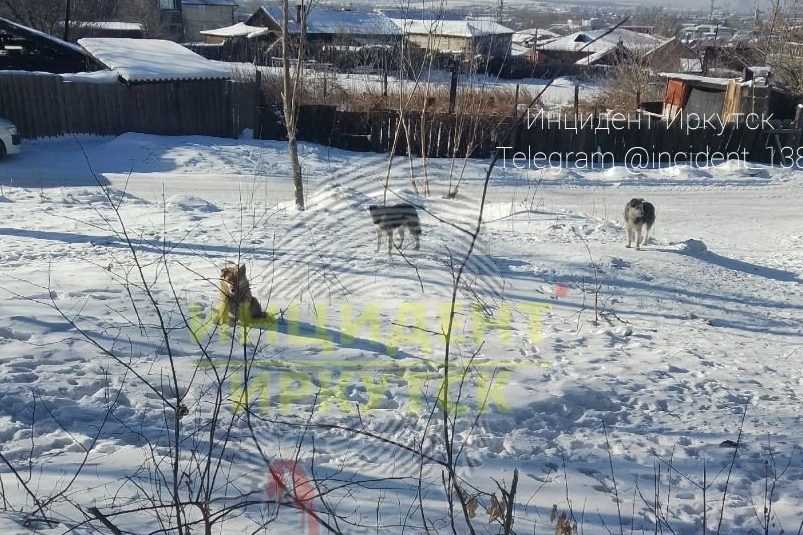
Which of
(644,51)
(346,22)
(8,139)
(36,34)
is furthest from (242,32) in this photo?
(8,139)

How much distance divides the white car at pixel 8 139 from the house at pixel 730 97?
21.0 meters

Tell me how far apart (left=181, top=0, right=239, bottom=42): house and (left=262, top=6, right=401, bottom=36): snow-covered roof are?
1446 centimetres

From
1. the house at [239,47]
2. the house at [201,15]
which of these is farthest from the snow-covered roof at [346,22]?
the house at [201,15]

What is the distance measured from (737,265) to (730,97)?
53.5 feet

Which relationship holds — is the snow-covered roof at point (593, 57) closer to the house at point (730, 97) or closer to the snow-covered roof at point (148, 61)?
the house at point (730, 97)

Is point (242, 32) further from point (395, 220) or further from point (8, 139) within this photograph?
point (395, 220)

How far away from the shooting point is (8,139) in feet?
53.2

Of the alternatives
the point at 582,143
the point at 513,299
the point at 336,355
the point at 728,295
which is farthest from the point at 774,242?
the point at 336,355

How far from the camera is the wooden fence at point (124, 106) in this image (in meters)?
18.2

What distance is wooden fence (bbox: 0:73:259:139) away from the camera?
1820 centimetres

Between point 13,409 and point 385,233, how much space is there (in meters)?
5.91

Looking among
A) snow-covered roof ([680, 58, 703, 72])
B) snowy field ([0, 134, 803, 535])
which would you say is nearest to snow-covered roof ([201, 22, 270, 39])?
snow-covered roof ([680, 58, 703, 72])

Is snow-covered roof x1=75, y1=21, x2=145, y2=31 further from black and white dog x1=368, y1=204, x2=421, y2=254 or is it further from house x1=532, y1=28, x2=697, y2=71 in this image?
black and white dog x1=368, y1=204, x2=421, y2=254

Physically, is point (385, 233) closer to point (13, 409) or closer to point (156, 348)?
point (156, 348)
